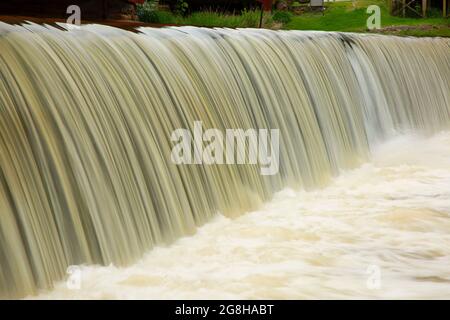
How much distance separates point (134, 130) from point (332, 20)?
1503cm

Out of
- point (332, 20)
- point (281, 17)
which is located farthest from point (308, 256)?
point (332, 20)

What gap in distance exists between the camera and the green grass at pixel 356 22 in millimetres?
16141

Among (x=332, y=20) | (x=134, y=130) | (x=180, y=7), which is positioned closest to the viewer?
(x=134, y=130)

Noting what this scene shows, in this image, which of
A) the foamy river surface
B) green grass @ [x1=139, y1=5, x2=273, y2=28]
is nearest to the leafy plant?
green grass @ [x1=139, y1=5, x2=273, y2=28]

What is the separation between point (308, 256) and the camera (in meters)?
3.71

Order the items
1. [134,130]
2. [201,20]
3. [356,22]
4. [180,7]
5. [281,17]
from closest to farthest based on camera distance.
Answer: [134,130], [201,20], [180,7], [281,17], [356,22]

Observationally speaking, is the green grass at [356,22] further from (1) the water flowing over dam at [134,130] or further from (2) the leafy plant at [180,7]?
(1) the water flowing over dam at [134,130]

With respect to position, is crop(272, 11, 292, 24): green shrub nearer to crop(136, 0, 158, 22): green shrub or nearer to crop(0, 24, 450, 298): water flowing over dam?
crop(136, 0, 158, 22): green shrub

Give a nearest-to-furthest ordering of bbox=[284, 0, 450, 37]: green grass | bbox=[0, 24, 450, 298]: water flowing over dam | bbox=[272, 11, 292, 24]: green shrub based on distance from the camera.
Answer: bbox=[0, 24, 450, 298]: water flowing over dam < bbox=[284, 0, 450, 37]: green grass < bbox=[272, 11, 292, 24]: green shrub

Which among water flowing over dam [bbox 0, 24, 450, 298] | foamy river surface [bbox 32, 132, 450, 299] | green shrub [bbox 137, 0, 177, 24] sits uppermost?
green shrub [bbox 137, 0, 177, 24]

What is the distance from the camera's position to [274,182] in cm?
514

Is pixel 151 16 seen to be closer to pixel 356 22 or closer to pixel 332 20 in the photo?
pixel 332 20

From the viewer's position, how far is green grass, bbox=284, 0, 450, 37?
1614 centimetres
